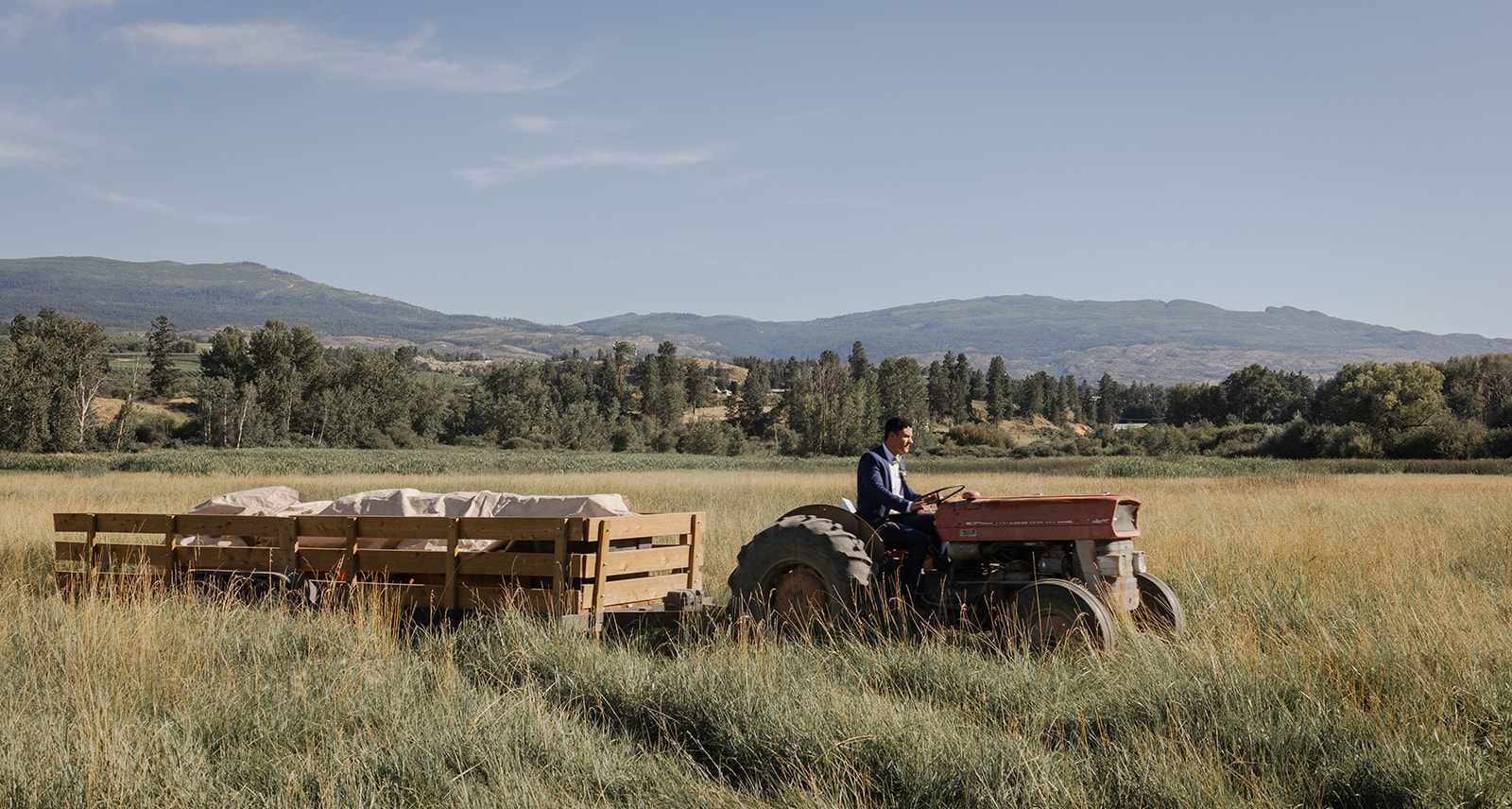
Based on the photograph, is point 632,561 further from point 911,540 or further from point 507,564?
point 911,540

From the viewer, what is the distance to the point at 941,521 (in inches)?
282

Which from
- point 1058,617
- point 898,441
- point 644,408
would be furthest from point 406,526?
point 644,408

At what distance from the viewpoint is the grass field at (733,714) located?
426 cm

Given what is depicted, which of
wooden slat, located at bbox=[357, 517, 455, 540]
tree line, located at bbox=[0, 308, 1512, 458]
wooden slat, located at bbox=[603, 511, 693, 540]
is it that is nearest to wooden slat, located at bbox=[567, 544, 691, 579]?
wooden slat, located at bbox=[603, 511, 693, 540]

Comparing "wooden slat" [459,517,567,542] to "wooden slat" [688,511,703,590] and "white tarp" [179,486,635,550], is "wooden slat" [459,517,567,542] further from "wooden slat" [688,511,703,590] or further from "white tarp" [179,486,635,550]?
"wooden slat" [688,511,703,590]

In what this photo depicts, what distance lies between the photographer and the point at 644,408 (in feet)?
418

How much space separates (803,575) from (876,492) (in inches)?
35.2

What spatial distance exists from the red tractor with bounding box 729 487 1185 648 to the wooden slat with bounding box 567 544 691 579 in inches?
29.6

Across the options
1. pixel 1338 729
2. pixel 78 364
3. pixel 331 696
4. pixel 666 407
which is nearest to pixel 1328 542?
pixel 1338 729

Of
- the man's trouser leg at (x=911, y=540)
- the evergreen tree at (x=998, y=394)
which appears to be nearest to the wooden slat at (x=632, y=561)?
the man's trouser leg at (x=911, y=540)

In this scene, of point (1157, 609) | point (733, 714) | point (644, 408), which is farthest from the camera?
point (644, 408)

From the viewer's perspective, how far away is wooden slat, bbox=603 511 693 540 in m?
7.56

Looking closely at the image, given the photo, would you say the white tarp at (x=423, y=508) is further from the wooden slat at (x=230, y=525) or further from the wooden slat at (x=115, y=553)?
the wooden slat at (x=115, y=553)

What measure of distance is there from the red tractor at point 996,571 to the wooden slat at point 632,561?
75 centimetres
